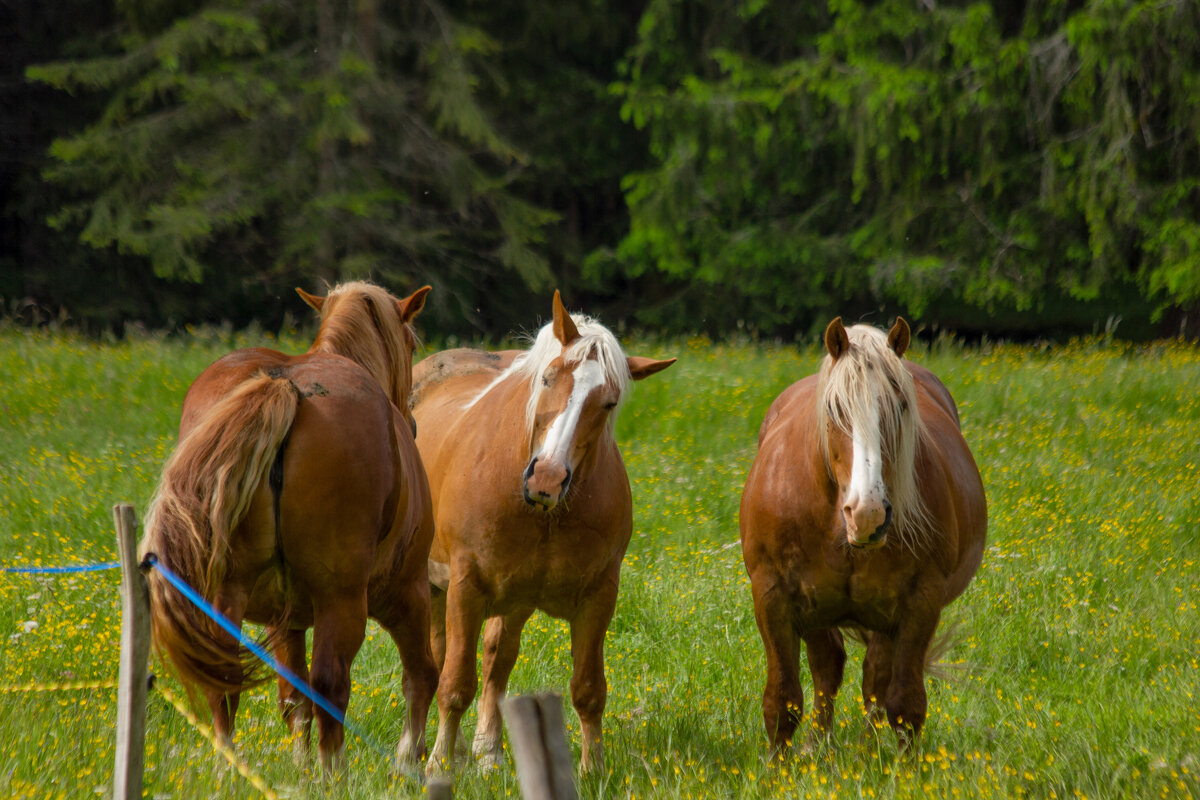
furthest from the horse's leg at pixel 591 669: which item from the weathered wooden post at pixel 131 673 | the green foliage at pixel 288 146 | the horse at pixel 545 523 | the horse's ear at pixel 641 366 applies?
the green foliage at pixel 288 146

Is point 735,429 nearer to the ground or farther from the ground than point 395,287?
farther from the ground

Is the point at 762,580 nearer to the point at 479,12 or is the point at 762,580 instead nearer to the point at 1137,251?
the point at 1137,251

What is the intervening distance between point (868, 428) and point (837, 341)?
46 cm

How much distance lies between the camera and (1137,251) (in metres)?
15.7

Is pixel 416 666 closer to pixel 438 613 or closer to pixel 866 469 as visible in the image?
pixel 438 613

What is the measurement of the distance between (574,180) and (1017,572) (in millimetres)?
16289

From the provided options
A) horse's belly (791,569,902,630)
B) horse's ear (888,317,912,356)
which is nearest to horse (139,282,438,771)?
horse's belly (791,569,902,630)

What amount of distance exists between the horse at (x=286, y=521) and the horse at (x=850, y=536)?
1529mm

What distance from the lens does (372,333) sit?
4906mm

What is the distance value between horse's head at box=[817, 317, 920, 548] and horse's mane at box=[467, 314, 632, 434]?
0.84m

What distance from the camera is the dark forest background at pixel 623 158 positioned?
51.2ft

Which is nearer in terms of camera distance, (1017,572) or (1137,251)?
(1017,572)

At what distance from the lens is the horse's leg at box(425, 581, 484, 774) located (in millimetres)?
4746

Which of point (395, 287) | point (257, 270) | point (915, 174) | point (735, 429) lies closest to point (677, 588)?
point (735, 429)
